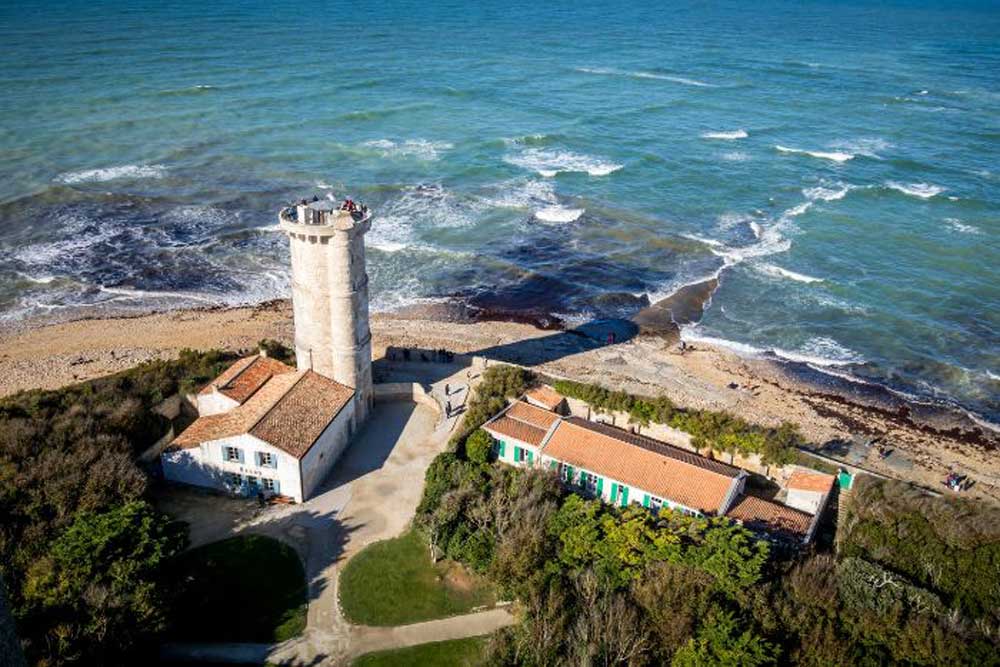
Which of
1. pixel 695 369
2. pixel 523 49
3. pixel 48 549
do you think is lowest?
pixel 695 369

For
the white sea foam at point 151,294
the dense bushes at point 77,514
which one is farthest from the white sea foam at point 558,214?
the dense bushes at point 77,514

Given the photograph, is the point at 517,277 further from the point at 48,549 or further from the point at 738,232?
the point at 48,549

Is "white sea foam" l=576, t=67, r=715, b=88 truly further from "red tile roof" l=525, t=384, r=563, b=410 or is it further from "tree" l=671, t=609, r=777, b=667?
"tree" l=671, t=609, r=777, b=667

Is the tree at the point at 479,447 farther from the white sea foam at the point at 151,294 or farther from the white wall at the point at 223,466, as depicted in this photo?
the white sea foam at the point at 151,294

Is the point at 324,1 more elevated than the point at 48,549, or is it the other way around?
the point at 324,1

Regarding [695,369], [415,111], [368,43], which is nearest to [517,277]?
[695,369]

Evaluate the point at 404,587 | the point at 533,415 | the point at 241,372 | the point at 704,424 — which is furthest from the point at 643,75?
the point at 404,587

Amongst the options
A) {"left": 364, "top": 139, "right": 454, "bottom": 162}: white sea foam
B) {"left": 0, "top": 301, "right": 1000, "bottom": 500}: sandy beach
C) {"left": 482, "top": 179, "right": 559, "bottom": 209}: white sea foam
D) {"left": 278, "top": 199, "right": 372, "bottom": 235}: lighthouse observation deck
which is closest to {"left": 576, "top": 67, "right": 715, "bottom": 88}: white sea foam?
{"left": 364, "top": 139, "right": 454, "bottom": 162}: white sea foam
